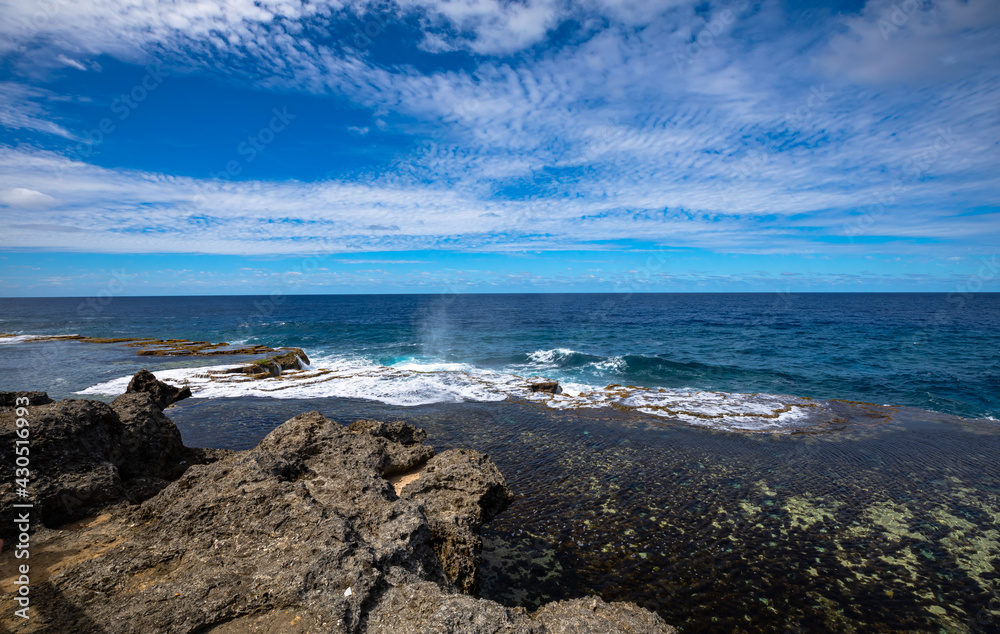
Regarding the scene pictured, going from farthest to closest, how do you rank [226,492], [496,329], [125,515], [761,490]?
[496,329] < [761,490] < [125,515] < [226,492]

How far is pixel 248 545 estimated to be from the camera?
18.2 feet

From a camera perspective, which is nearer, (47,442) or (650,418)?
(47,442)

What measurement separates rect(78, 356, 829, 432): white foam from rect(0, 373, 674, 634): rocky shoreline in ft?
42.2

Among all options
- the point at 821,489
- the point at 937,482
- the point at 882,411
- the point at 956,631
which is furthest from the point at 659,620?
the point at 882,411

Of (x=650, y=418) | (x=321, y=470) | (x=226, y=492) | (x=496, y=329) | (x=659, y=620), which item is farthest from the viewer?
(x=496, y=329)

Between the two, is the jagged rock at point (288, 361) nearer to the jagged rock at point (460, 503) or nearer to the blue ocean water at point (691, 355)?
the blue ocean water at point (691, 355)

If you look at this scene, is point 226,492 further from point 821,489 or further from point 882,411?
point 882,411

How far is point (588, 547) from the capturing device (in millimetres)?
9281

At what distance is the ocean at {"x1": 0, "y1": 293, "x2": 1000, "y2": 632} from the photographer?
26.8ft

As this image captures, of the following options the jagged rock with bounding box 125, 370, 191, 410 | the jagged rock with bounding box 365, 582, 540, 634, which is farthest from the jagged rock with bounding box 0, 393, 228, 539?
the jagged rock with bounding box 125, 370, 191, 410

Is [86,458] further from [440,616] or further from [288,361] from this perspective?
[288,361]

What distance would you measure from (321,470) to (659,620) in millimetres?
6494

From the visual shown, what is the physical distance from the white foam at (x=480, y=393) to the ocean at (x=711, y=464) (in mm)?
188

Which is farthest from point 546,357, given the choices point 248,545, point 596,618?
point 248,545
